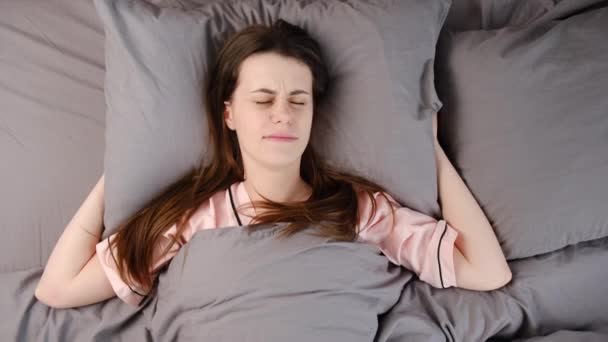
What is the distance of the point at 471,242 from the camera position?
46.0 inches

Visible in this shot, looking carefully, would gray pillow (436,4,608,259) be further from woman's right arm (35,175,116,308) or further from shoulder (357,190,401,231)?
woman's right arm (35,175,116,308)

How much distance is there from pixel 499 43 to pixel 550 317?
0.60m

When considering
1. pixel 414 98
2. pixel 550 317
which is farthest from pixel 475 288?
pixel 414 98

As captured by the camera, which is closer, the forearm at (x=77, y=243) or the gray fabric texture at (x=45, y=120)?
the forearm at (x=77, y=243)

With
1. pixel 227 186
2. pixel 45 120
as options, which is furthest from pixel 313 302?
pixel 45 120

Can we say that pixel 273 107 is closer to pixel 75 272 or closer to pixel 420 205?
pixel 420 205

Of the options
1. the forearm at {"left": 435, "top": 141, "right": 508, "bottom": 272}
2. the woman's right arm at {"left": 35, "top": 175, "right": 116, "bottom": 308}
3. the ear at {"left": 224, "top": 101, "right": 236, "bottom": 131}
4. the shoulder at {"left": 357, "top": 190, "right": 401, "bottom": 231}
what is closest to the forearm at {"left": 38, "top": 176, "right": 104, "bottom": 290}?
the woman's right arm at {"left": 35, "top": 175, "right": 116, "bottom": 308}

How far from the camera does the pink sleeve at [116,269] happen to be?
3.70 feet

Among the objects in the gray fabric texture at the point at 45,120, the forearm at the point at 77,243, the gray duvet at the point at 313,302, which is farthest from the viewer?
the gray fabric texture at the point at 45,120

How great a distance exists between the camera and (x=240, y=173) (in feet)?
4.14

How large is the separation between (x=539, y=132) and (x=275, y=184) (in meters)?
0.56

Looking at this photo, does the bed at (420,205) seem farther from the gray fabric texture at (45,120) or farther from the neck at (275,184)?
the neck at (275,184)

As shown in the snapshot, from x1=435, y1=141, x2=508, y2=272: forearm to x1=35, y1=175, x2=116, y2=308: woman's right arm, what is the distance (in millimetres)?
734

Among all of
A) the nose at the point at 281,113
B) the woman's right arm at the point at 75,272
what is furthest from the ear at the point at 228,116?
the woman's right arm at the point at 75,272
